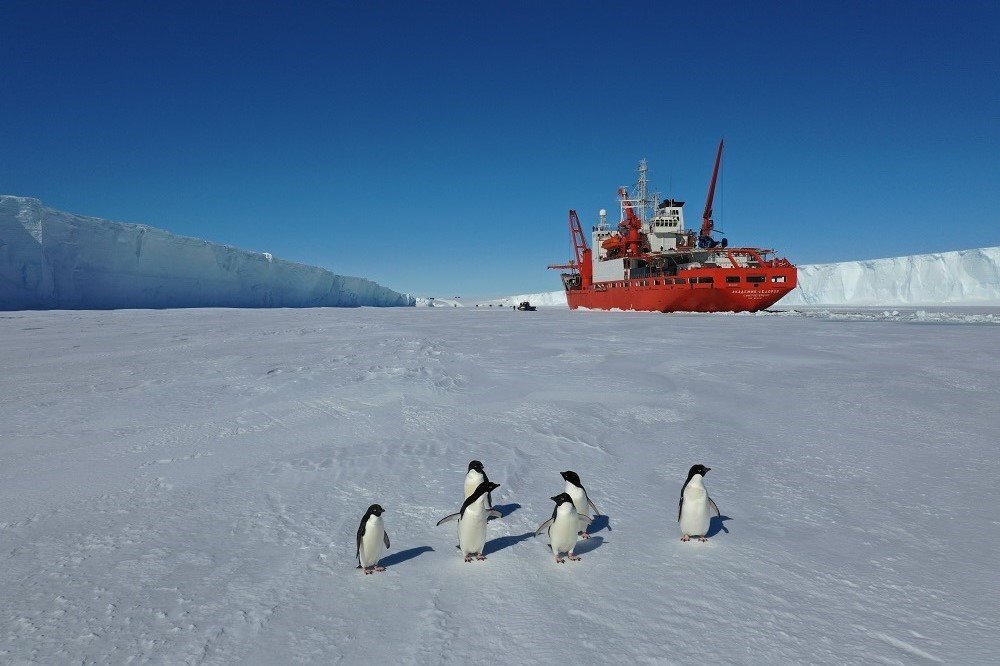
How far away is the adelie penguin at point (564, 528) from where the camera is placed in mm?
2553

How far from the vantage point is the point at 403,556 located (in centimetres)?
268

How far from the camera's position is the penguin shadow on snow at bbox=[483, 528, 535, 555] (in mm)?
2779

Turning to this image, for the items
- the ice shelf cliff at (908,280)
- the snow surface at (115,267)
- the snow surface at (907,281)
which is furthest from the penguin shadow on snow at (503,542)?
the ice shelf cliff at (908,280)

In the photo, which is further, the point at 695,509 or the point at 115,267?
the point at 115,267

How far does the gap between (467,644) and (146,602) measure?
4.84ft

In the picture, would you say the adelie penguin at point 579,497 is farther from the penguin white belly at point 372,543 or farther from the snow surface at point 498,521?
the penguin white belly at point 372,543

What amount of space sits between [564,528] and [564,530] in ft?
0.04

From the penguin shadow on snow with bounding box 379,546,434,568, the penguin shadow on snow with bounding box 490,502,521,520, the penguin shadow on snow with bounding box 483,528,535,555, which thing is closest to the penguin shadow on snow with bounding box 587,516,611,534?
the penguin shadow on snow with bounding box 483,528,535,555

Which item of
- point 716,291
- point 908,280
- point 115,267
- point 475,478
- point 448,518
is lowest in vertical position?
point 448,518

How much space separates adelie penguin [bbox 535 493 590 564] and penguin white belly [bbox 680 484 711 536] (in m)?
0.63

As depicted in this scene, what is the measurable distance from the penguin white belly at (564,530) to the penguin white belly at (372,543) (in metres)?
0.87

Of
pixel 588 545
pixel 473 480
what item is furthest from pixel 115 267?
pixel 588 545

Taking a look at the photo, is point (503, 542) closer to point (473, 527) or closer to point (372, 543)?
point (473, 527)

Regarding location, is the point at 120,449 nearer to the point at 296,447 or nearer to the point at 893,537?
the point at 296,447
